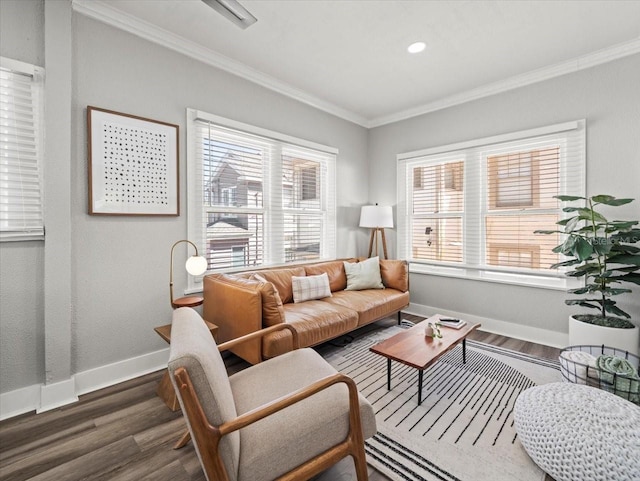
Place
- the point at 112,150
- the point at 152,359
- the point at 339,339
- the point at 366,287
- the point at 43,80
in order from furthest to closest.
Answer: the point at 366,287 → the point at 339,339 → the point at 152,359 → the point at 112,150 → the point at 43,80

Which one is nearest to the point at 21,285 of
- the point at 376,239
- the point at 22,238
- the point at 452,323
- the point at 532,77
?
the point at 22,238

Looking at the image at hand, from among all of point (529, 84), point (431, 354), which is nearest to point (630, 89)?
point (529, 84)

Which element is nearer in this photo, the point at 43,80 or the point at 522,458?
the point at 522,458

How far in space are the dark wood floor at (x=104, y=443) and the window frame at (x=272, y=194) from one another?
1.08 metres

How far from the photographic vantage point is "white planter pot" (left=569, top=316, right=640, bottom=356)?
242 centimetres

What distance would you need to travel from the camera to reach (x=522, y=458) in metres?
1.65

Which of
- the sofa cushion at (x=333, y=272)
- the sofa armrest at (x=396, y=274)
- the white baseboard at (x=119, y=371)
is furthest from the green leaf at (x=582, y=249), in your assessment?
the white baseboard at (x=119, y=371)

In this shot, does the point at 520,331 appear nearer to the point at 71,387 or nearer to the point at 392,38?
the point at 392,38

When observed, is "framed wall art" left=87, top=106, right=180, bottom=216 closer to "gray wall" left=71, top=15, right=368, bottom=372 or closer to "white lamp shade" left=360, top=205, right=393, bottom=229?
"gray wall" left=71, top=15, right=368, bottom=372

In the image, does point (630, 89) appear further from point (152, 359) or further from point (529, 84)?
point (152, 359)

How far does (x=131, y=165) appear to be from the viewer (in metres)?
2.50

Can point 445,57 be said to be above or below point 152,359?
above

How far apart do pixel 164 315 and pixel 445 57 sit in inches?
144

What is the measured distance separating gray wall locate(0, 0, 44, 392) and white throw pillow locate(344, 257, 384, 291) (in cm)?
295
